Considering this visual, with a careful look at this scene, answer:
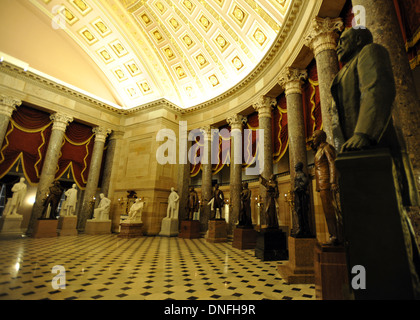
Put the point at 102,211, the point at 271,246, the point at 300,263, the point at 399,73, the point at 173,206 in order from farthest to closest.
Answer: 1. the point at 102,211
2. the point at 173,206
3. the point at 271,246
4. the point at 300,263
5. the point at 399,73

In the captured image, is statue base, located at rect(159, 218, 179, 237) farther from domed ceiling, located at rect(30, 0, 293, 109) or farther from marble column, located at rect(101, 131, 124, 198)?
domed ceiling, located at rect(30, 0, 293, 109)

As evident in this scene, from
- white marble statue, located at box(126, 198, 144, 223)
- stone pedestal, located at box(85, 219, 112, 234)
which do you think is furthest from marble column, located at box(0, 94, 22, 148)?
white marble statue, located at box(126, 198, 144, 223)

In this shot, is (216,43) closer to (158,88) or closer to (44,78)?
(158,88)

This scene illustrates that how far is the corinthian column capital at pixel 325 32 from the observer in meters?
6.39

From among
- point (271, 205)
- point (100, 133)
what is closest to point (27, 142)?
point (100, 133)

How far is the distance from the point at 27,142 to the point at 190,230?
10.7 metres

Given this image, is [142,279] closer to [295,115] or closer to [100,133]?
[295,115]

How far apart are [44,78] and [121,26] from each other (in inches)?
234

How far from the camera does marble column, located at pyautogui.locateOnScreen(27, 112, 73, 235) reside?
1142 centimetres

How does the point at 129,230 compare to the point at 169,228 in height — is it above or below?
below

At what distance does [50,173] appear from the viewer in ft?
39.6

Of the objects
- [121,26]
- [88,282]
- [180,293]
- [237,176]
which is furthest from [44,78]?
[180,293]

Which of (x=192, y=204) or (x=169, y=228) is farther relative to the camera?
(x=169, y=228)

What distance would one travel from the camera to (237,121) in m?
12.3
